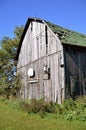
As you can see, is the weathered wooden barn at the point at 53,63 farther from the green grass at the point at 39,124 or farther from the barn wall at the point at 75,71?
the green grass at the point at 39,124

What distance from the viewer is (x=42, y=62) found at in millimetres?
19266

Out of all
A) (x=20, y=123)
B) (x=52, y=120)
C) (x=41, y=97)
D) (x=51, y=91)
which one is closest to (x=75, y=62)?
(x=51, y=91)

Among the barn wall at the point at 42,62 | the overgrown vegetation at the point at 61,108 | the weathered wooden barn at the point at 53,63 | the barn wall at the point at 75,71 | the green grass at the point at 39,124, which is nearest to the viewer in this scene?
the green grass at the point at 39,124

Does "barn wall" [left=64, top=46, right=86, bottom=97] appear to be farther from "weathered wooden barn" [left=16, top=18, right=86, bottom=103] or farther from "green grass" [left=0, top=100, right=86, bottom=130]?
"green grass" [left=0, top=100, right=86, bottom=130]

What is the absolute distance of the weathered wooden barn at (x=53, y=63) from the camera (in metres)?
16.5

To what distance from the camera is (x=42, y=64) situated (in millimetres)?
19219

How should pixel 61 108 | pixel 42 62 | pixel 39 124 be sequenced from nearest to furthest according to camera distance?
pixel 39 124 → pixel 61 108 → pixel 42 62

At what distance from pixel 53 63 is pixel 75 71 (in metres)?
2.02

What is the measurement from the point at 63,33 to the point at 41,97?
6.02m

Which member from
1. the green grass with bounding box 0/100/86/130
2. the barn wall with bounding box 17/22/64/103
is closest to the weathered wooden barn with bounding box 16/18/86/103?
the barn wall with bounding box 17/22/64/103

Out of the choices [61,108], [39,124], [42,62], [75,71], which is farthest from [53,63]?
[39,124]

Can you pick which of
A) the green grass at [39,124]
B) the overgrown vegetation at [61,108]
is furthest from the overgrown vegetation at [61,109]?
the green grass at [39,124]

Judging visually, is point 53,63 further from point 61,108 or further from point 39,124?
point 39,124

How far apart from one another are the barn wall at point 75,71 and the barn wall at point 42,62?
46 centimetres
